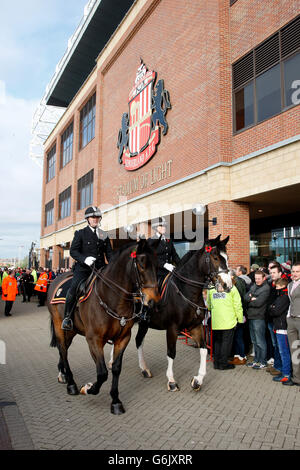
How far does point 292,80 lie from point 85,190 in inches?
758

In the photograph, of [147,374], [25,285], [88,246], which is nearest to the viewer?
[88,246]

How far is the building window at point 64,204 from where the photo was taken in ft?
103

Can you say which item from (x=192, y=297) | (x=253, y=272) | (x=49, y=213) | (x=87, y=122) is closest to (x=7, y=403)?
(x=192, y=297)

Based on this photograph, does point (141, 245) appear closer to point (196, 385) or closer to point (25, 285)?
point (196, 385)

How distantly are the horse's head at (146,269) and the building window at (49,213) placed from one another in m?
34.2

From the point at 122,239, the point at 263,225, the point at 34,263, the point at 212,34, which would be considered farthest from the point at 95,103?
the point at 34,263

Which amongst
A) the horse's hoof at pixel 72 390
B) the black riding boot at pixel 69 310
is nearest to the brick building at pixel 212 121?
the black riding boot at pixel 69 310

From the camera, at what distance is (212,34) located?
42.7 ft

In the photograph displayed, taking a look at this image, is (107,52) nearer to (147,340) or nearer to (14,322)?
(14,322)

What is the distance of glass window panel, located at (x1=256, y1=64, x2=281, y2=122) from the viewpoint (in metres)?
11.1

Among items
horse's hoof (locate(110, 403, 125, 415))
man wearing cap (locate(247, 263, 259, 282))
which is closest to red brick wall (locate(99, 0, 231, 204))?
man wearing cap (locate(247, 263, 259, 282))

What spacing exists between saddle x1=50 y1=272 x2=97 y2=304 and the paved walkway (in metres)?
1.51

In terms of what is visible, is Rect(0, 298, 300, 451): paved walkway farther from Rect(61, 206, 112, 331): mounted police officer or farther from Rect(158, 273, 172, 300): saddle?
Rect(158, 273, 172, 300): saddle

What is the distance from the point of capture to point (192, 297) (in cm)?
602
